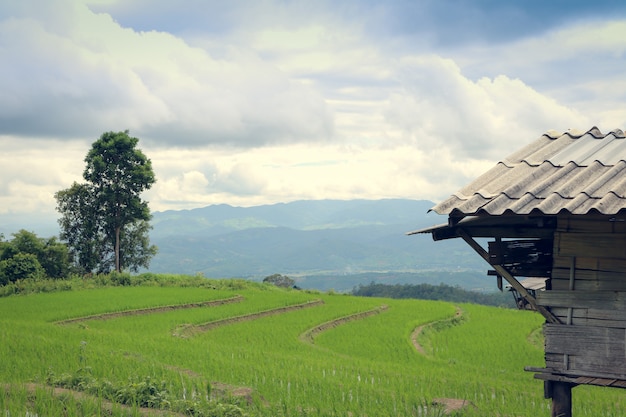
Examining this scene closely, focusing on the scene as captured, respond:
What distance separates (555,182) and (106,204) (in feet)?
102

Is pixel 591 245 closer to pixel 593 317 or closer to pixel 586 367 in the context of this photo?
pixel 593 317

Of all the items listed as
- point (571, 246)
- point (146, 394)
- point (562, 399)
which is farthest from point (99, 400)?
point (571, 246)

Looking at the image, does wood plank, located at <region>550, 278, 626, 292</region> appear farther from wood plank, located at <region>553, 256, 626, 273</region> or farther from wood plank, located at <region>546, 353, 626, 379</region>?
wood plank, located at <region>546, 353, 626, 379</region>

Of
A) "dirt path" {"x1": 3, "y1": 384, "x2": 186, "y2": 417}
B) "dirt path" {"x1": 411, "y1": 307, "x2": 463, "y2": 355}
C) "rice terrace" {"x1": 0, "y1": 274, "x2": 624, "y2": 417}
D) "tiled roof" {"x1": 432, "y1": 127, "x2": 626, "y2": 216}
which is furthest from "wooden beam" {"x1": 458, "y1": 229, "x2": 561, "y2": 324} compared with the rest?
"dirt path" {"x1": 411, "y1": 307, "x2": 463, "y2": 355}

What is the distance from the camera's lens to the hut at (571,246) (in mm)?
7109

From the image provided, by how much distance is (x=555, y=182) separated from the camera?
24.7 ft

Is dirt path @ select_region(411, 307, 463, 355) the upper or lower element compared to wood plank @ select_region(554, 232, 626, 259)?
lower

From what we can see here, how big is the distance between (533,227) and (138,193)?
2987 cm

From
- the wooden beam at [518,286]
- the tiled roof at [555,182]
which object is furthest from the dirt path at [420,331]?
the tiled roof at [555,182]

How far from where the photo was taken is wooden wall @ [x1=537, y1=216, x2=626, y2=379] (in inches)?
289

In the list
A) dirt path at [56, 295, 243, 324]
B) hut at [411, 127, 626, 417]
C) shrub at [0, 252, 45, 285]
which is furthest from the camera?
shrub at [0, 252, 45, 285]

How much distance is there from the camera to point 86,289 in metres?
28.6

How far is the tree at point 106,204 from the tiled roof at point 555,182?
29.1 metres

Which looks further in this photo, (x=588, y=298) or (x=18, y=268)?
(x=18, y=268)
